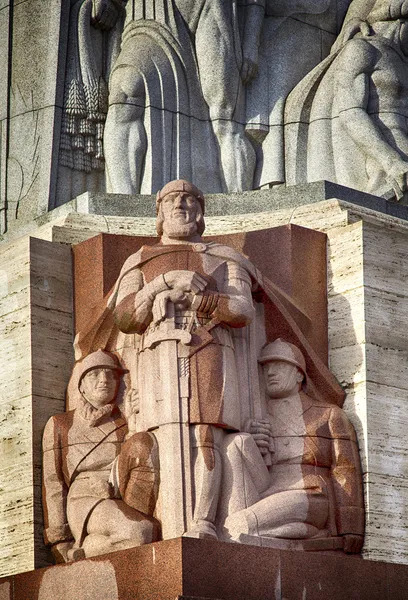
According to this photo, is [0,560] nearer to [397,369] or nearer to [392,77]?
[397,369]

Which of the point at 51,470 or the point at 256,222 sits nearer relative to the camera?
the point at 51,470

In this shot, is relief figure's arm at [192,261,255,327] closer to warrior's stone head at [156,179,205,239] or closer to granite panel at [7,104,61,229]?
warrior's stone head at [156,179,205,239]

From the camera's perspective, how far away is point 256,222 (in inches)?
797

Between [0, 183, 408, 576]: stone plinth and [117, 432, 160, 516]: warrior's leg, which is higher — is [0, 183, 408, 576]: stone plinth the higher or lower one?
the higher one

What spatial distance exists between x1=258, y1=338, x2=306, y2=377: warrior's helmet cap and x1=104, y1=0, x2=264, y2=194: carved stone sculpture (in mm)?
3206

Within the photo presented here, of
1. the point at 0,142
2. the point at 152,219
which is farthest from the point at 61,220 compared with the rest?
the point at 0,142

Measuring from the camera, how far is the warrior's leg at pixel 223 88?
71.4 feet

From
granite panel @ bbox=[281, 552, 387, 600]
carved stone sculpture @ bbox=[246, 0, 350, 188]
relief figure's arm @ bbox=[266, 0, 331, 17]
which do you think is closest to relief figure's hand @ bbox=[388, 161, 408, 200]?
carved stone sculpture @ bbox=[246, 0, 350, 188]

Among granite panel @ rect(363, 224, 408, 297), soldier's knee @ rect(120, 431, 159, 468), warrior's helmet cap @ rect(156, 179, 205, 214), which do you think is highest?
warrior's helmet cap @ rect(156, 179, 205, 214)

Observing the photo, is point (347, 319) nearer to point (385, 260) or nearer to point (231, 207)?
point (385, 260)

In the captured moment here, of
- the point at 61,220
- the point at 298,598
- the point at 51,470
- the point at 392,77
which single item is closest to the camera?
the point at 298,598

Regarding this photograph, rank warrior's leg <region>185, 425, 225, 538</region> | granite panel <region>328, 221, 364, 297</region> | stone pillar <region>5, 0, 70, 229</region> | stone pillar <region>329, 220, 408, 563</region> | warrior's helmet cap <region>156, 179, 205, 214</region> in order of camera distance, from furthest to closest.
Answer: stone pillar <region>5, 0, 70, 229</region> < granite panel <region>328, 221, 364, 297</region> < warrior's helmet cap <region>156, 179, 205, 214</region> < stone pillar <region>329, 220, 408, 563</region> < warrior's leg <region>185, 425, 225, 538</region>

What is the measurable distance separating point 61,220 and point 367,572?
15.5 ft

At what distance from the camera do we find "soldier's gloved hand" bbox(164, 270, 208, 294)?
18219 millimetres
